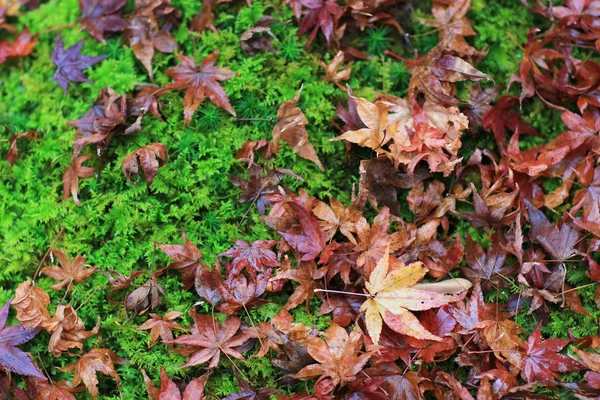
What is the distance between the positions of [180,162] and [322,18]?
1.02m

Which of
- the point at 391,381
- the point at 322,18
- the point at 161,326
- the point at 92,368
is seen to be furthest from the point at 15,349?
the point at 322,18

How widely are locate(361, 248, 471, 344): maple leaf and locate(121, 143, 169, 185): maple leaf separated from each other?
1126 millimetres

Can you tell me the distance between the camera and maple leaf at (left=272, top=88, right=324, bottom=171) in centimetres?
240

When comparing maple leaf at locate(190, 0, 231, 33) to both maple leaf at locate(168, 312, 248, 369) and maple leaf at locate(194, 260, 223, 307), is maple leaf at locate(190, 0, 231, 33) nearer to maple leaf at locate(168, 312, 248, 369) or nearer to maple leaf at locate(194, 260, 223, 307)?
maple leaf at locate(194, 260, 223, 307)

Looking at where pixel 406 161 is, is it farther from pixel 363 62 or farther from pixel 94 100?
pixel 94 100

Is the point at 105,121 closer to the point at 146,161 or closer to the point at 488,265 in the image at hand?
the point at 146,161

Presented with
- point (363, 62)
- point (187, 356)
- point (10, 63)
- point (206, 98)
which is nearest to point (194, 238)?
point (187, 356)

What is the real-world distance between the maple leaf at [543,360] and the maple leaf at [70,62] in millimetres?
2455

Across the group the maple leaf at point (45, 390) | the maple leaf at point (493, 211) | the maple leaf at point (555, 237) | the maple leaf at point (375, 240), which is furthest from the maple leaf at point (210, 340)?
the maple leaf at point (555, 237)

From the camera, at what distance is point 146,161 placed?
2387 mm

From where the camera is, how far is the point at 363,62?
8.84 ft

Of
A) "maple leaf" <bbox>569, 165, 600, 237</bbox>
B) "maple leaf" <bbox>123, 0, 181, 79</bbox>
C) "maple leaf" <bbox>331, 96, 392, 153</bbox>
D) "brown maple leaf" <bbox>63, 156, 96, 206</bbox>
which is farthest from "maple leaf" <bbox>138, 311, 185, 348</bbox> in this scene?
"maple leaf" <bbox>569, 165, 600, 237</bbox>

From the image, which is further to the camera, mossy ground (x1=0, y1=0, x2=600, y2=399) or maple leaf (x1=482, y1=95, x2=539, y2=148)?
maple leaf (x1=482, y1=95, x2=539, y2=148)

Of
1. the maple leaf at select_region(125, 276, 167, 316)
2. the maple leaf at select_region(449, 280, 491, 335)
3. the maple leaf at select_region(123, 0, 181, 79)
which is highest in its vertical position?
the maple leaf at select_region(123, 0, 181, 79)
